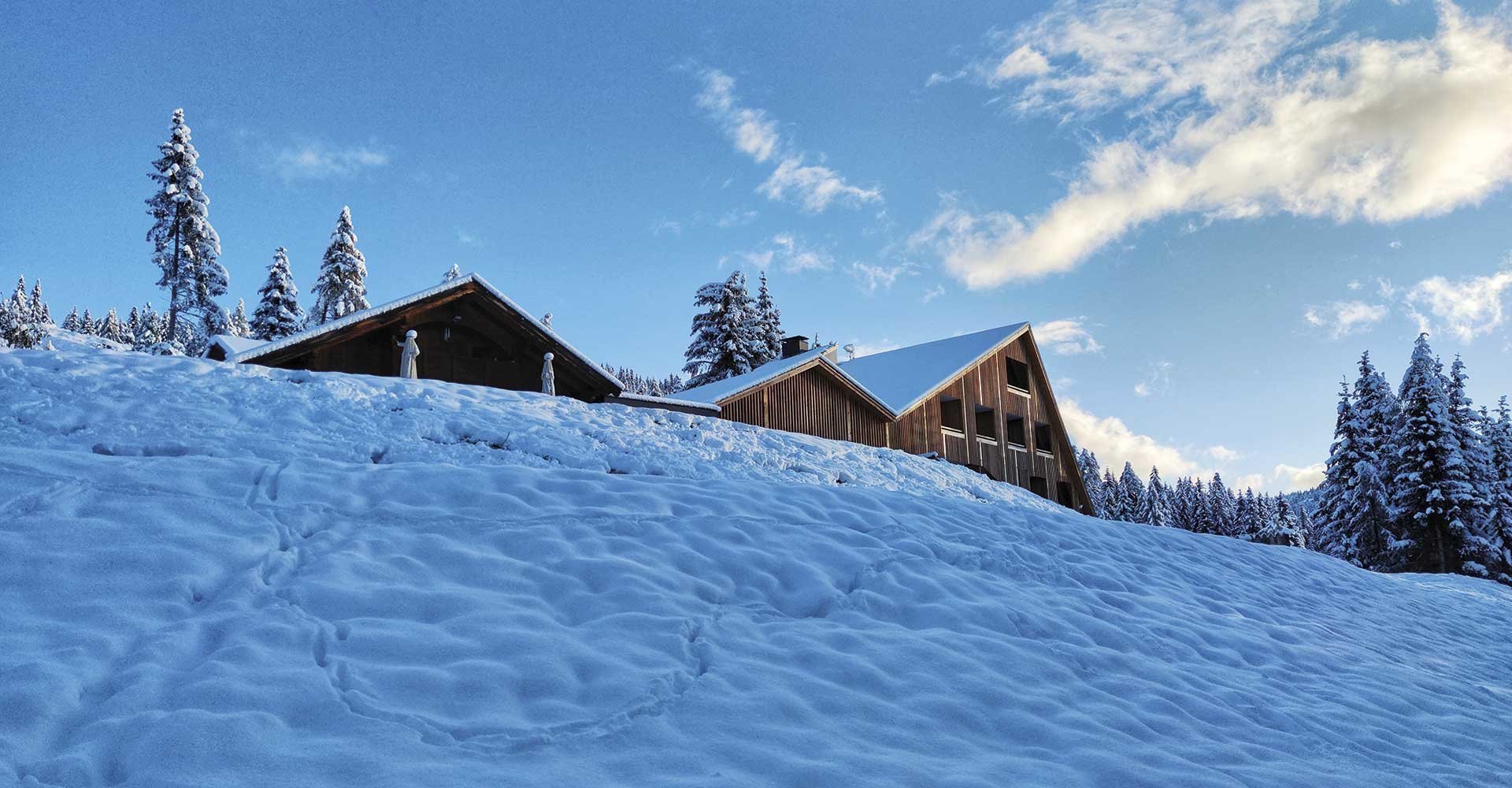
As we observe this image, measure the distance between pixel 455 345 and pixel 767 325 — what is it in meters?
27.4

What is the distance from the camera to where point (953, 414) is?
2744cm

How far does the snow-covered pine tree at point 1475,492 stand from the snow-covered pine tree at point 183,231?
55.9 meters

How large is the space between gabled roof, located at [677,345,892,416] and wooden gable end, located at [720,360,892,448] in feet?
0.25

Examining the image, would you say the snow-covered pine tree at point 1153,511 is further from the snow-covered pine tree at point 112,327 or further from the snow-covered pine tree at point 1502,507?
the snow-covered pine tree at point 112,327

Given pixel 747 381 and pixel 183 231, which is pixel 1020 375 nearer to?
pixel 747 381

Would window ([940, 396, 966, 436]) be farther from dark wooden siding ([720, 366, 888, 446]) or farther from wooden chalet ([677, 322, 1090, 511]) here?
dark wooden siding ([720, 366, 888, 446])

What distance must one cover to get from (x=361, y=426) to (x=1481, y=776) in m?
10.7

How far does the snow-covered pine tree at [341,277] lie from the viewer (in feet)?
133

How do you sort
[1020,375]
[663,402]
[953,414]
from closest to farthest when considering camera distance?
[663,402] → [953,414] → [1020,375]

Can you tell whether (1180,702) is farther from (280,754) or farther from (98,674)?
(98,674)

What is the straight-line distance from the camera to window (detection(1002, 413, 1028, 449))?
29.5 meters

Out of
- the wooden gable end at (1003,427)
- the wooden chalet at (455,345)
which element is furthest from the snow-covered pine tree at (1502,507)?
the wooden chalet at (455,345)

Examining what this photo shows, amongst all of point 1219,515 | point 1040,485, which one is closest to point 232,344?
point 1040,485

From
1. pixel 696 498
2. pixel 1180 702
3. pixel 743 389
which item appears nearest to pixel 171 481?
pixel 696 498
